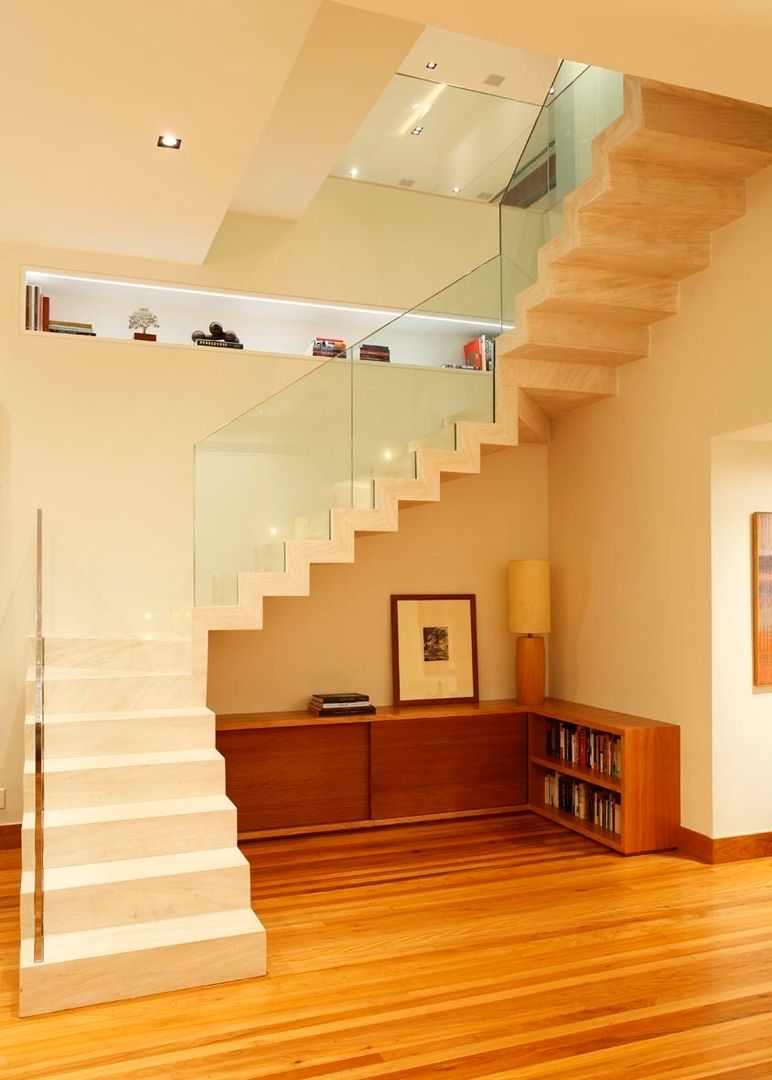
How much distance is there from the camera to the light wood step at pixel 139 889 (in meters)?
3.55

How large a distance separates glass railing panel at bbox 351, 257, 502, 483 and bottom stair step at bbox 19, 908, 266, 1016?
2.56m

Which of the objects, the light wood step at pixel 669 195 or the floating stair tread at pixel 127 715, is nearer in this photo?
the floating stair tread at pixel 127 715

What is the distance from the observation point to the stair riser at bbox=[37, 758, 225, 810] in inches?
157

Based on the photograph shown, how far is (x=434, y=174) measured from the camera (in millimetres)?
6570

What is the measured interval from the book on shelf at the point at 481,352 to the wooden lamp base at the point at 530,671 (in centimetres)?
196

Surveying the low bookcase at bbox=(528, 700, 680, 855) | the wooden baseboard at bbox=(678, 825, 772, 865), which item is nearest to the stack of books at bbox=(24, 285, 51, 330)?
the low bookcase at bbox=(528, 700, 680, 855)

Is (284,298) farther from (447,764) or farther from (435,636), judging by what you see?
(447,764)

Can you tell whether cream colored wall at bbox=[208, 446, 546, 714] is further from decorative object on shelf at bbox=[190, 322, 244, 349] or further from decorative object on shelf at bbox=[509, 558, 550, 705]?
decorative object on shelf at bbox=[190, 322, 244, 349]

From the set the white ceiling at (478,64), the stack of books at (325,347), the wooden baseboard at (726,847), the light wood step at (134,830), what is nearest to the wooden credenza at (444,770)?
the wooden baseboard at (726,847)

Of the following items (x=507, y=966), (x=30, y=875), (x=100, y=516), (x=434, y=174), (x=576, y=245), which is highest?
(x=434, y=174)

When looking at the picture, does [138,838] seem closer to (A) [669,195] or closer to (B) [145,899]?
(B) [145,899]

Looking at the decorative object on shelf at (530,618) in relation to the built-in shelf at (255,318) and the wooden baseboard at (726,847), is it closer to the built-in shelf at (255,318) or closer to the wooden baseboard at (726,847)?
the wooden baseboard at (726,847)

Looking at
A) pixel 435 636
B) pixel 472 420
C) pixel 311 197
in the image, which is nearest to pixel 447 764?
pixel 435 636

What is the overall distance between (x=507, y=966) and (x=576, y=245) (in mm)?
3499
